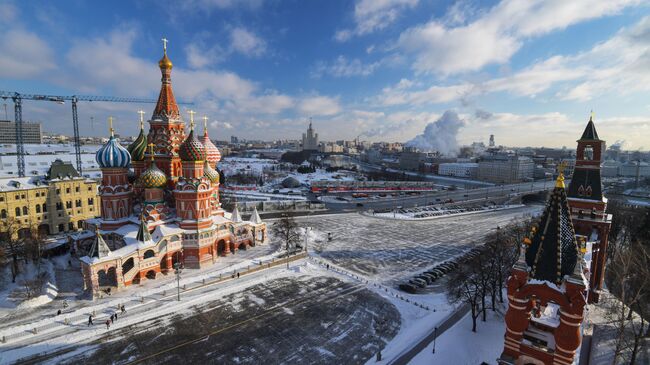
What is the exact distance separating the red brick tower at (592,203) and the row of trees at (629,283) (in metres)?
1.10

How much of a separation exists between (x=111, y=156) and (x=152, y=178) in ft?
14.2

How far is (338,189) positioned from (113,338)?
6925 cm

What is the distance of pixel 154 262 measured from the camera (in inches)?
1093

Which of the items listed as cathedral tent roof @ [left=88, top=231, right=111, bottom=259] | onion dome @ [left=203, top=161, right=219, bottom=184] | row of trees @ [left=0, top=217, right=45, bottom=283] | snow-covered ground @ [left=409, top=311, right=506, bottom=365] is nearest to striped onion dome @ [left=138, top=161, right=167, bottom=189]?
onion dome @ [left=203, top=161, right=219, bottom=184]

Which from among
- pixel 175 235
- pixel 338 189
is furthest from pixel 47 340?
pixel 338 189

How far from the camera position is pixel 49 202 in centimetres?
3800

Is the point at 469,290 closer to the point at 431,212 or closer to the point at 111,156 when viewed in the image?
the point at 111,156

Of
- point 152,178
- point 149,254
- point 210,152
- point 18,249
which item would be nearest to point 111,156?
point 152,178

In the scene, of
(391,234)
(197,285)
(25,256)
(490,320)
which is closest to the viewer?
(490,320)

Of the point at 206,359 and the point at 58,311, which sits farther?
the point at 58,311

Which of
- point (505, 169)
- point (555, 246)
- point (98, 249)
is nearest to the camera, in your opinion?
point (555, 246)

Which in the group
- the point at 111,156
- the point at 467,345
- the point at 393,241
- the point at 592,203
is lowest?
the point at 467,345

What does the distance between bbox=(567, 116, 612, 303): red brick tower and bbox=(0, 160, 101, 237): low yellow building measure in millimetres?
50250

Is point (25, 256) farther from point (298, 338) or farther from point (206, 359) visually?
point (298, 338)
